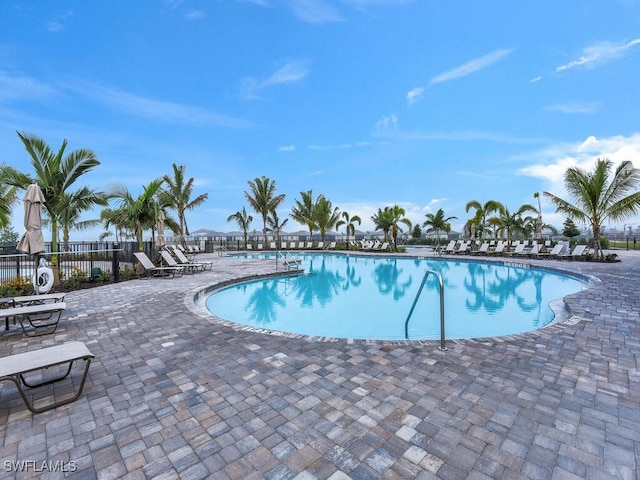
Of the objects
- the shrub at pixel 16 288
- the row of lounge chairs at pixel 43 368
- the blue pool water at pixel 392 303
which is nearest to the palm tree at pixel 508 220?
the blue pool water at pixel 392 303

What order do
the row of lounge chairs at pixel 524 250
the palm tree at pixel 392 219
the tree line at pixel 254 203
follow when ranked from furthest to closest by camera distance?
the palm tree at pixel 392 219
the row of lounge chairs at pixel 524 250
the tree line at pixel 254 203

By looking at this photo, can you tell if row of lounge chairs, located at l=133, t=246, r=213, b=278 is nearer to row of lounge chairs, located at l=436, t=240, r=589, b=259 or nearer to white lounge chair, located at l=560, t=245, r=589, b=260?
row of lounge chairs, located at l=436, t=240, r=589, b=259

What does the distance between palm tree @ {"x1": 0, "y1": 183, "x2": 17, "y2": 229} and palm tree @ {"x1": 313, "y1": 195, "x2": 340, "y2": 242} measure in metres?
21.2

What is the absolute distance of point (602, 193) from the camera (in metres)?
15.1

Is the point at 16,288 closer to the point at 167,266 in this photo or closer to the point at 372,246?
the point at 167,266

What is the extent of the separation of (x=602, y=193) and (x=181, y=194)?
25745 millimetres

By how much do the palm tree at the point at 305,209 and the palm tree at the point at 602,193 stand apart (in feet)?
61.8

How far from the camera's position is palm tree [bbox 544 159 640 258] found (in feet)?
47.0

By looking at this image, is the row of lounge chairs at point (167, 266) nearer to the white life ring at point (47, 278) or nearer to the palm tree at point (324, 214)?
the white life ring at point (47, 278)

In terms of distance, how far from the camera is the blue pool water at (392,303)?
21.1 feet

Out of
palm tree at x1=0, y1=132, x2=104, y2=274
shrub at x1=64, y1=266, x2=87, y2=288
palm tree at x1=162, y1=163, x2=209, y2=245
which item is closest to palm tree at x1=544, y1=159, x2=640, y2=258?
palm tree at x1=0, y1=132, x2=104, y2=274

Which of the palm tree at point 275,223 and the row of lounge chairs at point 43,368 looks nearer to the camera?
the row of lounge chairs at point 43,368

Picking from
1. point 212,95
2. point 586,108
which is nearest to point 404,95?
point 586,108

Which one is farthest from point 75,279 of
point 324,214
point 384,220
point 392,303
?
point 384,220
